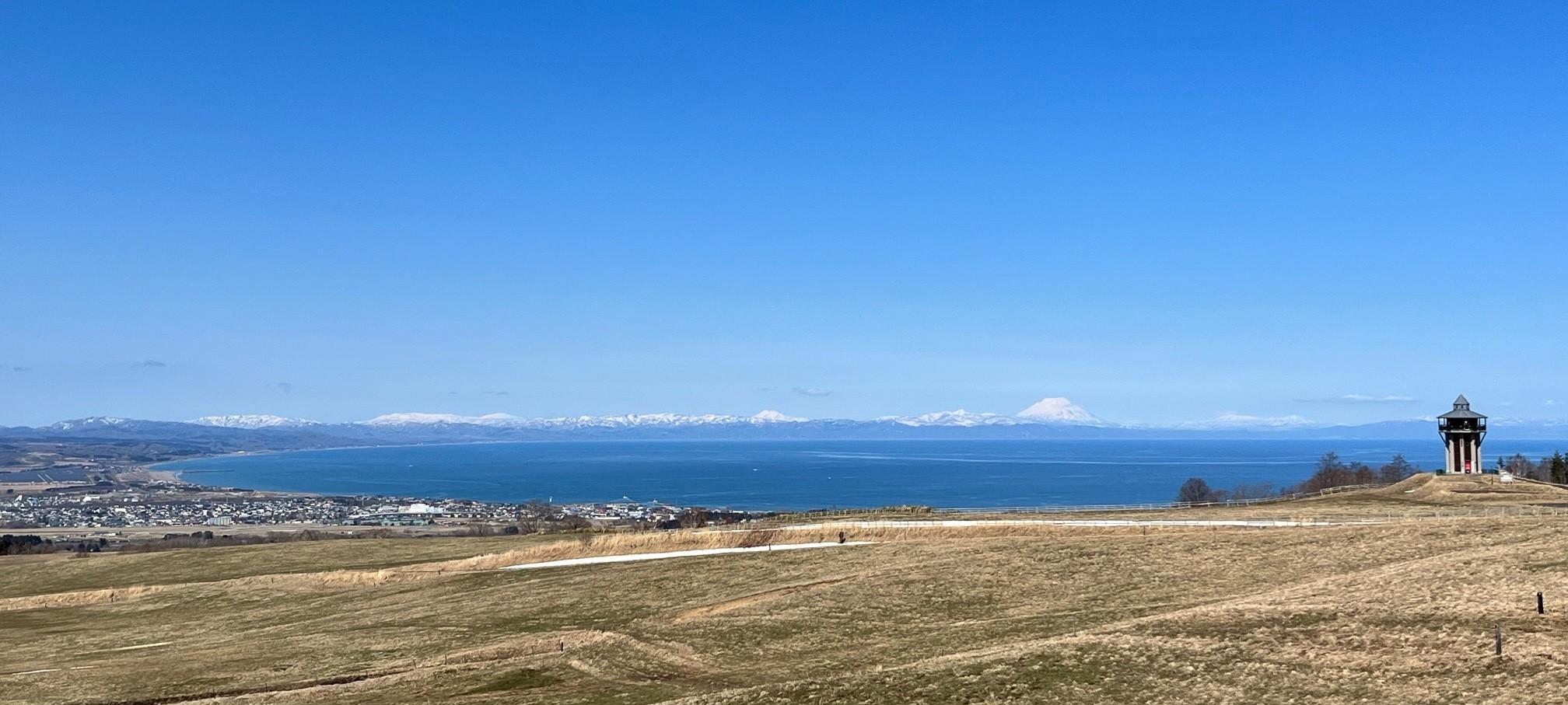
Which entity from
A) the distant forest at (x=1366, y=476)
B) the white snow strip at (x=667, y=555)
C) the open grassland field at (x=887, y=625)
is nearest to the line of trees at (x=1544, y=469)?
the distant forest at (x=1366, y=476)

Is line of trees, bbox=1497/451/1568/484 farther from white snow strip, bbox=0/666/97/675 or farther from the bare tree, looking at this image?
white snow strip, bbox=0/666/97/675

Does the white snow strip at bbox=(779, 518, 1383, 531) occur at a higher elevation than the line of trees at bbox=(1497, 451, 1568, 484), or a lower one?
lower

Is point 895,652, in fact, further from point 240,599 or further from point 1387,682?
point 240,599

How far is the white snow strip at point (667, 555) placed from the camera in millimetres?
52938

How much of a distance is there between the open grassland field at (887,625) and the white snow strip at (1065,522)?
3.33ft

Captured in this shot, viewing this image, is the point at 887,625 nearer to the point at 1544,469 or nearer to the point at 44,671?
the point at 44,671

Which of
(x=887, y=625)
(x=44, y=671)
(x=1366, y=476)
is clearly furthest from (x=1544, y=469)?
(x=44, y=671)

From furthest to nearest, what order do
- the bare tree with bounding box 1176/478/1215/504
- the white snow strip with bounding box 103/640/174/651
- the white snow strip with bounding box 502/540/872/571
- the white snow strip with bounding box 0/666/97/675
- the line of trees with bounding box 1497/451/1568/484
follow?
1. the bare tree with bounding box 1176/478/1215/504
2. the line of trees with bounding box 1497/451/1568/484
3. the white snow strip with bounding box 502/540/872/571
4. the white snow strip with bounding box 103/640/174/651
5. the white snow strip with bounding box 0/666/97/675

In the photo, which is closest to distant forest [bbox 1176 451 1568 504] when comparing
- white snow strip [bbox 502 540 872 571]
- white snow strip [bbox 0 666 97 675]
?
white snow strip [bbox 502 540 872 571]

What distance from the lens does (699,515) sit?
9606 cm

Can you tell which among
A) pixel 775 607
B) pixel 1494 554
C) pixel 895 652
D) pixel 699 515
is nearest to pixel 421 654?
pixel 775 607

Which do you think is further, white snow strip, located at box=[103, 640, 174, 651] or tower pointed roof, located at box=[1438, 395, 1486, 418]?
tower pointed roof, located at box=[1438, 395, 1486, 418]

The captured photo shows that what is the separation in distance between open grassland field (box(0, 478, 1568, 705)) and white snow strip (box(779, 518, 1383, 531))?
102 centimetres

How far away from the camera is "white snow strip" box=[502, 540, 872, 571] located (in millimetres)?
52938
